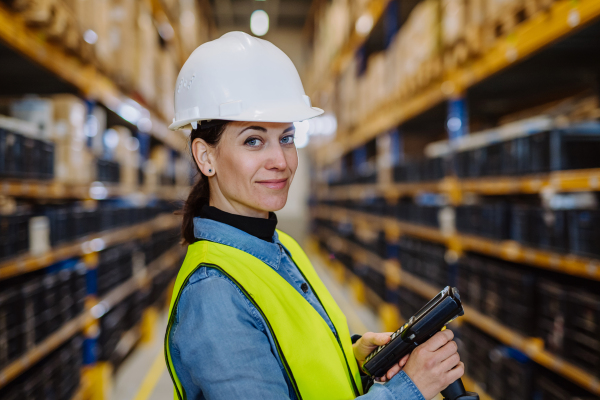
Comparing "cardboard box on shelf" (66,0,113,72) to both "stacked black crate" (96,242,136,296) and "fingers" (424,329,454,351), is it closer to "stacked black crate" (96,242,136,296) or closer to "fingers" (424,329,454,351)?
"stacked black crate" (96,242,136,296)

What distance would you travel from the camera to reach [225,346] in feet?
2.72

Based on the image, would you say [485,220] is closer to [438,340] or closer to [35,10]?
[438,340]

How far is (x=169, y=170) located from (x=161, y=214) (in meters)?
1.06

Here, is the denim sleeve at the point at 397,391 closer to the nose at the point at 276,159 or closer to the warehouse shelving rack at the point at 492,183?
the nose at the point at 276,159

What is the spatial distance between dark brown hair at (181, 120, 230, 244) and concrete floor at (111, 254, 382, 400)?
266 centimetres

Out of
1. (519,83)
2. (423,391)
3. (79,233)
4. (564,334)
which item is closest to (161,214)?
(79,233)

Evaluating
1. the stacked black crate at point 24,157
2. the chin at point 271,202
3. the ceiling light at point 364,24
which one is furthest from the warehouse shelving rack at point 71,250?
the ceiling light at point 364,24

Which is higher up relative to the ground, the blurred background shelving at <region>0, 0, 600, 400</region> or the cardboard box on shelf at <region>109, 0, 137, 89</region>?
the cardboard box on shelf at <region>109, 0, 137, 89</region>

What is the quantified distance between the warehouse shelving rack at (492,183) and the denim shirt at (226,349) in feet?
4.74

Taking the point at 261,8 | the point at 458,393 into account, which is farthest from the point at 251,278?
the point at 261,8

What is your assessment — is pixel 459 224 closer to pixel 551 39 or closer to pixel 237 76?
pixel 551 39

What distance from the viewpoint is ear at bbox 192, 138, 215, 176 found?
1.11 m

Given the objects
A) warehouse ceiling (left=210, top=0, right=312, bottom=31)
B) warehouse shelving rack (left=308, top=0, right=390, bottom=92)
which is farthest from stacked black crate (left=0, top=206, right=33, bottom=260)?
warehouse ceiling (left=210, top=0, right=312, bottom=31)

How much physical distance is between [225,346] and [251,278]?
0.16 m
